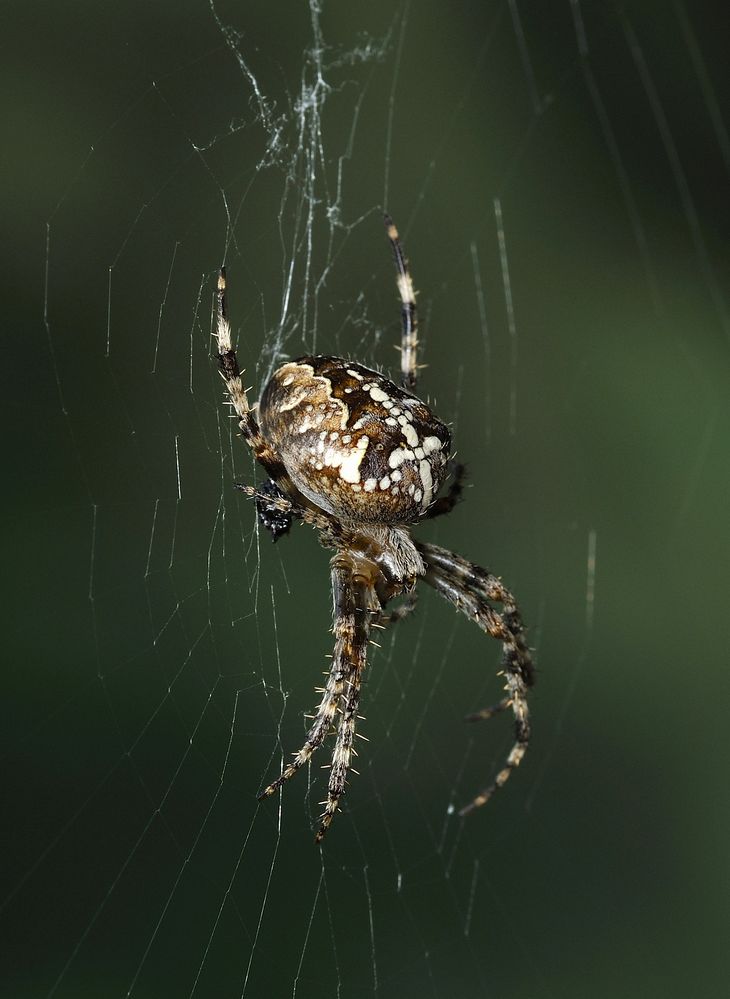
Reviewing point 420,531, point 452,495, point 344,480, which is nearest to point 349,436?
point 344,480

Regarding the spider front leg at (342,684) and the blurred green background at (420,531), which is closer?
the spider front leg at (342,684)

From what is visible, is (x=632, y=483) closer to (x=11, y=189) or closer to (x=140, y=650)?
(x=140, y=650)

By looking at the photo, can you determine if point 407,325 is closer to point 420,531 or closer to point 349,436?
point 349,436

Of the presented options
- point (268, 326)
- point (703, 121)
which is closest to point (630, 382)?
point (703, 121)

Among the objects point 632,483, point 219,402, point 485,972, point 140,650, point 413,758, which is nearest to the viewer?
point 219,402

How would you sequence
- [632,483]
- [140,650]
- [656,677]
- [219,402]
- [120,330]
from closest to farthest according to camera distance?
[219,402] < [120,330] < [140,650] < [656,677] < [632,483]

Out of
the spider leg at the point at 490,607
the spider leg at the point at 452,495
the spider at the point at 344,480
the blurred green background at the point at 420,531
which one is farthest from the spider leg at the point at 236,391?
the spider leg at the point at 490,607

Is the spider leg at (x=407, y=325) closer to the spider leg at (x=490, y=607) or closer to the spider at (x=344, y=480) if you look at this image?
the spider at (x=344, y=480)
